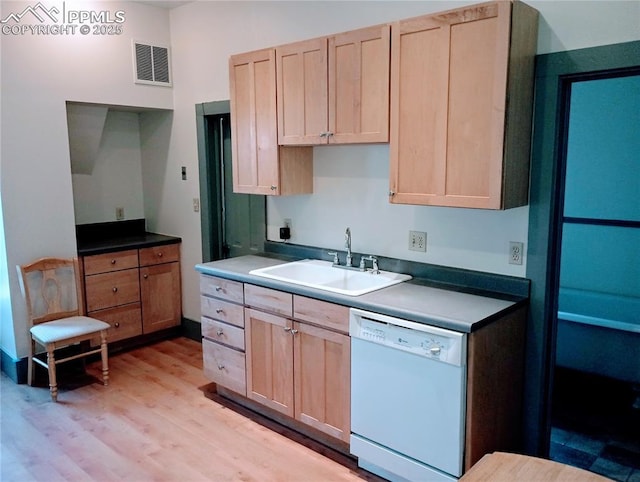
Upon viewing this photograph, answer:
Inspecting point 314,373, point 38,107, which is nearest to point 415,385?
point 314,373

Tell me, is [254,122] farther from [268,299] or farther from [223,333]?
[223,333]

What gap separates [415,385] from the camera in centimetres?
→ 226

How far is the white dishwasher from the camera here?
2.14 m

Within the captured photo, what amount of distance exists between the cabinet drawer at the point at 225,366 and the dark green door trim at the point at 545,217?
1.63 meters

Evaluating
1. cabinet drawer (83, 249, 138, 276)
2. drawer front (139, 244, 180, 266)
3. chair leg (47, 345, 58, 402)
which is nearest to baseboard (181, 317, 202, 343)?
drawer front (139, 244, 180, 266)

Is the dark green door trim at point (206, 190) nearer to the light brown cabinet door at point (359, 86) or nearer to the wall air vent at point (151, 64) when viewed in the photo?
the wall air vent at point (151, 64)

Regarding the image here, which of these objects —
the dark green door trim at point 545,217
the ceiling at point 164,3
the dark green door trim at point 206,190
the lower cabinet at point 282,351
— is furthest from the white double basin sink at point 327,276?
the ceiling at point 164,3

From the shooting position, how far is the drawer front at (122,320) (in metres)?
4.05

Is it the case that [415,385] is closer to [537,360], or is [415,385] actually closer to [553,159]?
[537,360]

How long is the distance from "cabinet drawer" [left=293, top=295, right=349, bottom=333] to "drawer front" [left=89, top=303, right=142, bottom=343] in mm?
2014

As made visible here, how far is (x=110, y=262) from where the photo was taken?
13.2ft

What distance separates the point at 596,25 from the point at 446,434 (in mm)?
1860

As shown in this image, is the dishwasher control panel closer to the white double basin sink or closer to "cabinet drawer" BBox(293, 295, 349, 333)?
"cabinet drawer" BBox(293, 295, 349, 333)

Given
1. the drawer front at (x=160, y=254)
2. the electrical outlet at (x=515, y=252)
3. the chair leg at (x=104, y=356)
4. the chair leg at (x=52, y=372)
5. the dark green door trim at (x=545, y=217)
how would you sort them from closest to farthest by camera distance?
the dark green door trim at (x=545, y=217) < the electrical outlet at (x=515, y=252) < the chair leg at (x=52, y=372) < the chair leg at (x=104, y=356) < the drawer front at (x=160, y=254)
